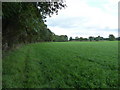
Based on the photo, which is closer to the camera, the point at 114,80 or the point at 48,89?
the point at 48,89

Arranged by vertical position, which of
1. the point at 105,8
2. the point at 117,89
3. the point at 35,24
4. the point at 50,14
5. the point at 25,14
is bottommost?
the point at 117,89

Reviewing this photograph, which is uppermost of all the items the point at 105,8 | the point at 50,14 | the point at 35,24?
the point at 105,8

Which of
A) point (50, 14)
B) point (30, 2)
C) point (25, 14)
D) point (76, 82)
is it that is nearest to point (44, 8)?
point (50, 14)

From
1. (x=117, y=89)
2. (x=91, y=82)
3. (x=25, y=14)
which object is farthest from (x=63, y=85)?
(x=25, y=14)

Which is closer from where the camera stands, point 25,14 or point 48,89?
point 48,89

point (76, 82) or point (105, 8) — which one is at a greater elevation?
point (105, 8)

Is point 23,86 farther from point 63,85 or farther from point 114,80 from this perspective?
point 114,80

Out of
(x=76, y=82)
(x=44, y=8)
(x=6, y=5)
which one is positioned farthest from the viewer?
(x=44, y=8)

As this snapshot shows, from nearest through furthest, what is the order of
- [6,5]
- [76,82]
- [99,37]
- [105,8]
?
1. [76,82]
2. [6,5]
3. [105,8]
4. [99,37]

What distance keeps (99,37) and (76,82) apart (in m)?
113

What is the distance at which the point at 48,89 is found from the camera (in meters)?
3.81

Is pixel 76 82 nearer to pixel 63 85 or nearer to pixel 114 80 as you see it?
pixel 63 85

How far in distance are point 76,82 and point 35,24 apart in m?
3.70

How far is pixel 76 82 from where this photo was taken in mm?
4410
